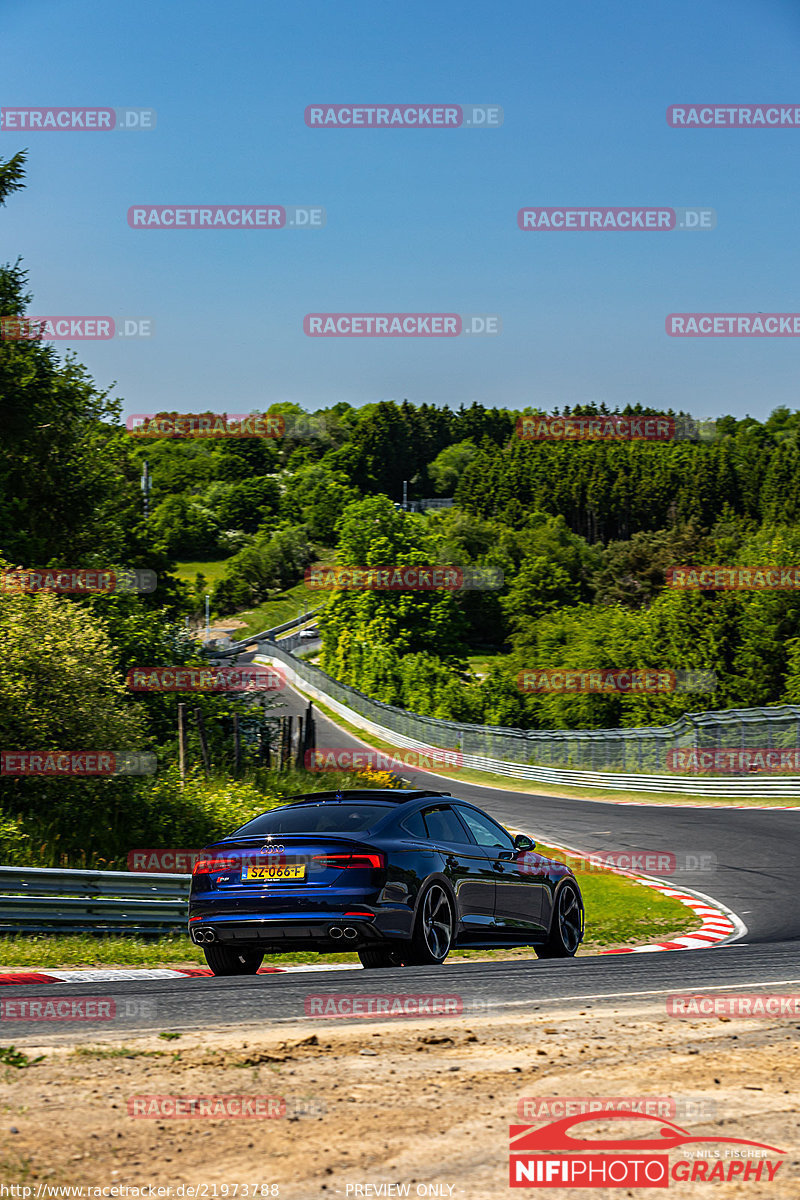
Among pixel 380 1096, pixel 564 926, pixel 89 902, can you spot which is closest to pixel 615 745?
pixel 564 926

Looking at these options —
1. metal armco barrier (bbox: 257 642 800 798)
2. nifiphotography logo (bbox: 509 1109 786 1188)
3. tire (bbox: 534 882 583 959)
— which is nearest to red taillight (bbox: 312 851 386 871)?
tire (bbox: 534 882 583 959)

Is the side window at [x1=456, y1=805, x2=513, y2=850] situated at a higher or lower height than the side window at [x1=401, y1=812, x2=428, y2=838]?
lower

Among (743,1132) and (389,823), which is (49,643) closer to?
(389,823)

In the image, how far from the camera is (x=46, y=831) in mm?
15094

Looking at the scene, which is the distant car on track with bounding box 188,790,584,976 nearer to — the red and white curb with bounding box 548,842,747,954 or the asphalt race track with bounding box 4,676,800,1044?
the asphalt race track with bounding box 4,676,800,1044

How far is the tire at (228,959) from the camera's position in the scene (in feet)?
29.3

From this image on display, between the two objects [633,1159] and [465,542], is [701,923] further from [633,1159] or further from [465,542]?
[465,542]

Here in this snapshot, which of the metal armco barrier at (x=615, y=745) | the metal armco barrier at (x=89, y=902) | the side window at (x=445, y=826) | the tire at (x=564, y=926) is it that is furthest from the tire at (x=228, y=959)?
the metal armco barrier at (x=615, y=745)

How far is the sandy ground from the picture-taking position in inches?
145

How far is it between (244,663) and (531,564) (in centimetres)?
4311

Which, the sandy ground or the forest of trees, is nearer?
the sandy ground

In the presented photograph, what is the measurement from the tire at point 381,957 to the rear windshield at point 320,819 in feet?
2.80

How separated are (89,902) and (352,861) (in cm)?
431

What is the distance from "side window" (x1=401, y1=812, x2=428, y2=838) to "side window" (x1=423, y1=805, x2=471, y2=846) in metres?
0.08
